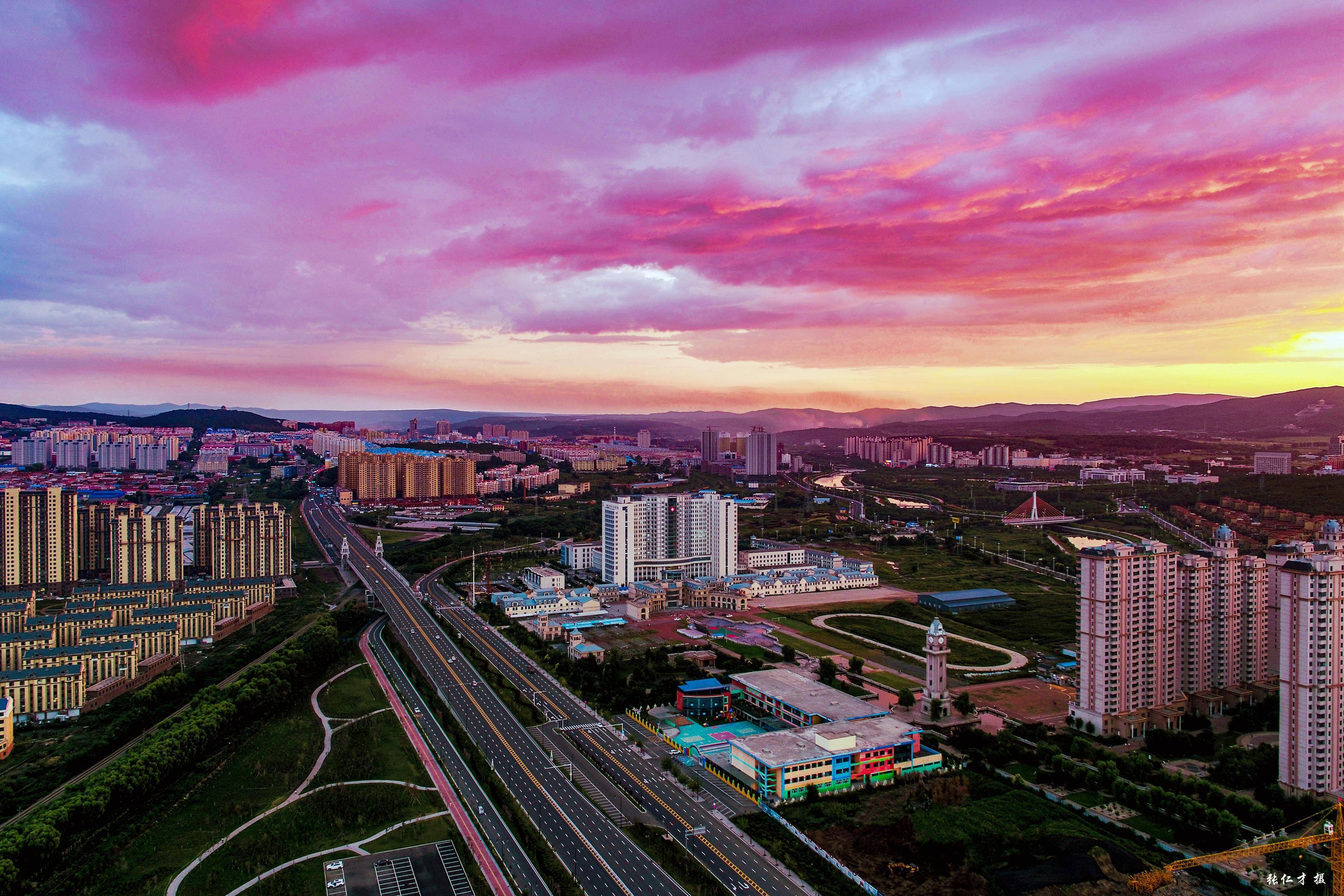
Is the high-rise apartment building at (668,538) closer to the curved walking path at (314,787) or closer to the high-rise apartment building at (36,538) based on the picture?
the curved walking path at (314,787)

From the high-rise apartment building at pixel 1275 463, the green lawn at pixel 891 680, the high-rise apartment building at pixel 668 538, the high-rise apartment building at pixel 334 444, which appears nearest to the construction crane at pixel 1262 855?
the green lawn at pixel 891 680

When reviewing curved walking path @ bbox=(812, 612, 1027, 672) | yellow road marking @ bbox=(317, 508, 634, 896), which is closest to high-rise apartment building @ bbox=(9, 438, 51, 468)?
yellow road marking @ bbox=(317, 508, 634, 896)

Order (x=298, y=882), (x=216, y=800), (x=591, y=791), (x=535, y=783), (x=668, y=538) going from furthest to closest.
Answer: (x=668, y=538) < (x=535, y=783) < (x=591, y=791) < (x=216, y=800) < (x=298, y=882)

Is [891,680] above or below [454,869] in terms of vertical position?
above

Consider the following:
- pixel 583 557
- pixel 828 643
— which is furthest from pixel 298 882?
pixel 583 557

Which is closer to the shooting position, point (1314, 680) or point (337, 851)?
point (337, 851)

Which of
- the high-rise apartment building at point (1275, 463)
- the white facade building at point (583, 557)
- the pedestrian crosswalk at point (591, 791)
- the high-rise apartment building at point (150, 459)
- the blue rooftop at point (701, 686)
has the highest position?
the high-rise apartment building at point (1275, 463)

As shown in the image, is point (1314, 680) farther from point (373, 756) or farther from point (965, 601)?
point (373, 756)
